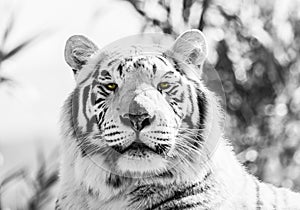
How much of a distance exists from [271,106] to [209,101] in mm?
2609

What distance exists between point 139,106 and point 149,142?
0.16 m

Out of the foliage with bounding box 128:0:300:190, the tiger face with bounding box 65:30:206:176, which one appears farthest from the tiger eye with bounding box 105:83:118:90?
the foliage with bounding box 128:0:300:190

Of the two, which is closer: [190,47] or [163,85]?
[163,85]

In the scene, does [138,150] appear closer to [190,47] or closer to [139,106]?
[139,106]

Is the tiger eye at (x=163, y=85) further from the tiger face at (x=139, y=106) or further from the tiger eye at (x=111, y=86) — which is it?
the tiger eye at (x=111, y=86)

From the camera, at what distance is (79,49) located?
9.58ft

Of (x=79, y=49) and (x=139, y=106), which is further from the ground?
(x=79, y=49)

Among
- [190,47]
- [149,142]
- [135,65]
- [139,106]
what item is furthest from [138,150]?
[190,47]

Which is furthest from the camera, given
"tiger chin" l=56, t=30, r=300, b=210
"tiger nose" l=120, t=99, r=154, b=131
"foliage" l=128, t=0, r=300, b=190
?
"foliage" l=128, t=0, r=300, b=190

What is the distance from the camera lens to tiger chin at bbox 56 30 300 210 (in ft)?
8.84

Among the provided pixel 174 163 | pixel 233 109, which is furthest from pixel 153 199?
pixel 233 109

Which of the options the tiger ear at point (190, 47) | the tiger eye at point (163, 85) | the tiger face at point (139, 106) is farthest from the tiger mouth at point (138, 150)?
the tiger ear at point (190, 47)

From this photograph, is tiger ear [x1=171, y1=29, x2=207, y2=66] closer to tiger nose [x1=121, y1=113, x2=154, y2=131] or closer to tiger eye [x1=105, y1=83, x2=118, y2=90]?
tiger eye [x1=105, y1=83, x2=118, y2=90]

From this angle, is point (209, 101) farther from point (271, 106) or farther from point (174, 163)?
point (271, 106)
